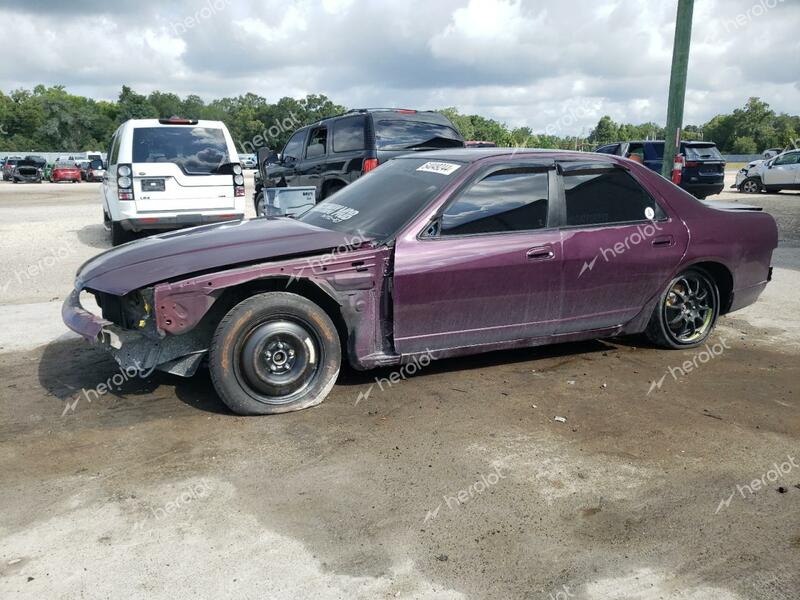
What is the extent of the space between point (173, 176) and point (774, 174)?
68.2ft

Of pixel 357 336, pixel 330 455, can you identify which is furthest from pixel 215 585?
pixel 357 336

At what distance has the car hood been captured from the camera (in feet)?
13.0

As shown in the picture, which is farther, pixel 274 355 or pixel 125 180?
pixel 125 180

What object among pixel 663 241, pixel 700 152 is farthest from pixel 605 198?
pixel 700 152

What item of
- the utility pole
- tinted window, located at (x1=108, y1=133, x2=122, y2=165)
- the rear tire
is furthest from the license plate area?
the utility pole

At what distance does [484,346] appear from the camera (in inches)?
181

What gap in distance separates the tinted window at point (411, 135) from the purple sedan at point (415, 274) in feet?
14.9

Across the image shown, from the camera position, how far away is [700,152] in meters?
20.0

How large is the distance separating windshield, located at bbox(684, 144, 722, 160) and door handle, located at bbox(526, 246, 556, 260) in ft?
56.1

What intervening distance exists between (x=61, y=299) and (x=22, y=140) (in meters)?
104

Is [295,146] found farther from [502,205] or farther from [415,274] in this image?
[415,274]

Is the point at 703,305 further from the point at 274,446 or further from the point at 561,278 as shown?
the point at 274,446

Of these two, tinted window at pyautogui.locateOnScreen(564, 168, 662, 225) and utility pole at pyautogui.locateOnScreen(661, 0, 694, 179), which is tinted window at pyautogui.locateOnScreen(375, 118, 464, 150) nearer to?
utility pole at pyautogui.locateOnScreen(661, 0, 694, 179)

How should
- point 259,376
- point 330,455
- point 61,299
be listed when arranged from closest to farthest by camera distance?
1. point 330,455
2. point 259,376
3. point 61,299
